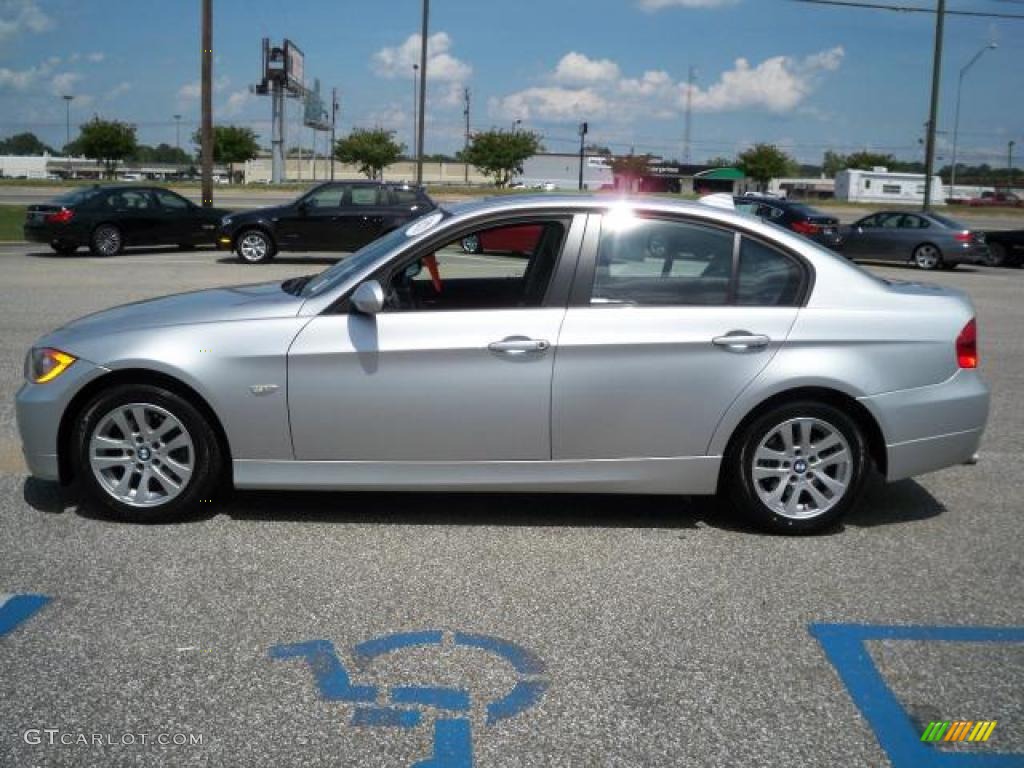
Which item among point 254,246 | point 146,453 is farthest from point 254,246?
point 146,453

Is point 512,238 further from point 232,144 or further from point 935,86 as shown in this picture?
point 232,144

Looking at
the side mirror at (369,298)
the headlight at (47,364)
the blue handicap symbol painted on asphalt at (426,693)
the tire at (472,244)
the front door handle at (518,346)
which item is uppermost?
the tire at (472,244)

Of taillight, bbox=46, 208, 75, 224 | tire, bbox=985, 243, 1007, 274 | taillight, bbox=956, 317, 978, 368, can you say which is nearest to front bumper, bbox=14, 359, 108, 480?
taillight, bbox=956, 317, 978, 368

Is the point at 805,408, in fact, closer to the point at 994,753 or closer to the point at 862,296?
the point at 862,296

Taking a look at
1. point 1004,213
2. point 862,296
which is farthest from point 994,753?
point 1004,213

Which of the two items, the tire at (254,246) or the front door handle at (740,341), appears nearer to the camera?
the front door handle at (740,341)

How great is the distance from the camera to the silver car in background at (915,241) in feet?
79.2

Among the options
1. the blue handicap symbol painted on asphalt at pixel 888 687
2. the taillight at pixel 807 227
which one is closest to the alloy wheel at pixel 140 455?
the blue handicap symbol painted on asphalt at pixel 888 687

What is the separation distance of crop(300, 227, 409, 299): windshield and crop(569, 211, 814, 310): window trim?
2.98ft

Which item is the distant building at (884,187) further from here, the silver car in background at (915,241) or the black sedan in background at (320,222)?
the black sedan in background at (320,222)

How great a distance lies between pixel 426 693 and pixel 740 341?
2392mm

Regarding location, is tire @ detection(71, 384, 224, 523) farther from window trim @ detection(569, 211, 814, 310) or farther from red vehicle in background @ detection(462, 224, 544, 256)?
window trim @ detection(569, 211, 814, 310)

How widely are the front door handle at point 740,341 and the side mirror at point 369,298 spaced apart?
1.59 meters

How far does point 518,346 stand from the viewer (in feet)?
16.2
